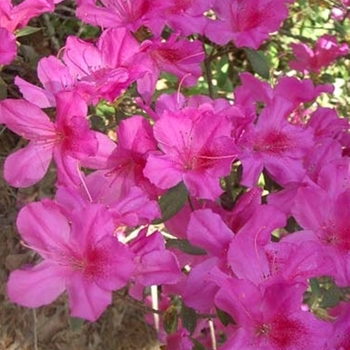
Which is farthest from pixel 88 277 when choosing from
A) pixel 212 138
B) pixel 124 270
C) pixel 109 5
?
pixel 109 5

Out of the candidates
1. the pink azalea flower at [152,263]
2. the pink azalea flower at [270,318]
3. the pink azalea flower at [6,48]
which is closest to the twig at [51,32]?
the pink azalea flower at [6,48]

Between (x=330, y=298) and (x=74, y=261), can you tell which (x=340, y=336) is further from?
(x=74, y=261)

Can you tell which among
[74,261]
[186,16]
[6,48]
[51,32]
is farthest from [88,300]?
[51,32]

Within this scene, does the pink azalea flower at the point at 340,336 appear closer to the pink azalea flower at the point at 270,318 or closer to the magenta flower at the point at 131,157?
the pink azalea flower at the point at 270,318

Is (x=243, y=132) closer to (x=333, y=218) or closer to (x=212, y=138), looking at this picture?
(x=212, y=138)

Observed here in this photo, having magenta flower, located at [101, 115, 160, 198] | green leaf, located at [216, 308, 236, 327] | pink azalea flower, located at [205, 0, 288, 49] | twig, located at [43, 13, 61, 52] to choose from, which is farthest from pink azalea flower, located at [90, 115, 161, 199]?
twig, located at [43, 13, 61, 52]
